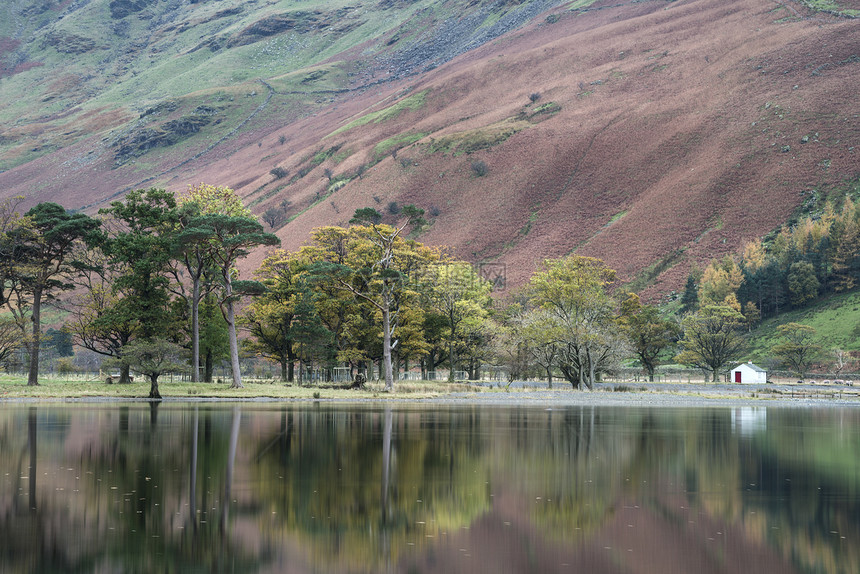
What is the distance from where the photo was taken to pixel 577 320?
2197 inches

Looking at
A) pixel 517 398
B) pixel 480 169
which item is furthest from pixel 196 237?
pixel 480 169

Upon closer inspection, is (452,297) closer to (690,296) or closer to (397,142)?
(690,296)

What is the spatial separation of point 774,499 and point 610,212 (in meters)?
118

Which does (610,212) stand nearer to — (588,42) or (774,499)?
(588,42)

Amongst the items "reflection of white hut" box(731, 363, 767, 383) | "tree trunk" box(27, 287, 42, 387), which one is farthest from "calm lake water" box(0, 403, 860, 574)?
"reflection of white hut" box(731, 363, 767, 383)

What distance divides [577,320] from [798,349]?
3317 cm

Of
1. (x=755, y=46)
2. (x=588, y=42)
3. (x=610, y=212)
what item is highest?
(x=588, y=42)

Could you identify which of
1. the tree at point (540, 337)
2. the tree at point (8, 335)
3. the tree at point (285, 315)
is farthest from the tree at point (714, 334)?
the tree at point (8, 335)

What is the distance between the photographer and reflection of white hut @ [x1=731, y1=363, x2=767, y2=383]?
233ft

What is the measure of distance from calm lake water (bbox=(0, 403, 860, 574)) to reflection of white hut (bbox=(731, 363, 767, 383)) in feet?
164

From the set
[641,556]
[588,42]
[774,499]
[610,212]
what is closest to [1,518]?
[641,556]

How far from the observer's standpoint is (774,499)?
13180 millimetres

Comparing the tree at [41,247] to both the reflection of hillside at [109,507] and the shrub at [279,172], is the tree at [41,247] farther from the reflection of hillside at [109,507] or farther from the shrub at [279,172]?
the shrub at [279,172]

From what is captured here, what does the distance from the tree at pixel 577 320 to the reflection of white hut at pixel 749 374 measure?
18.8 metres
